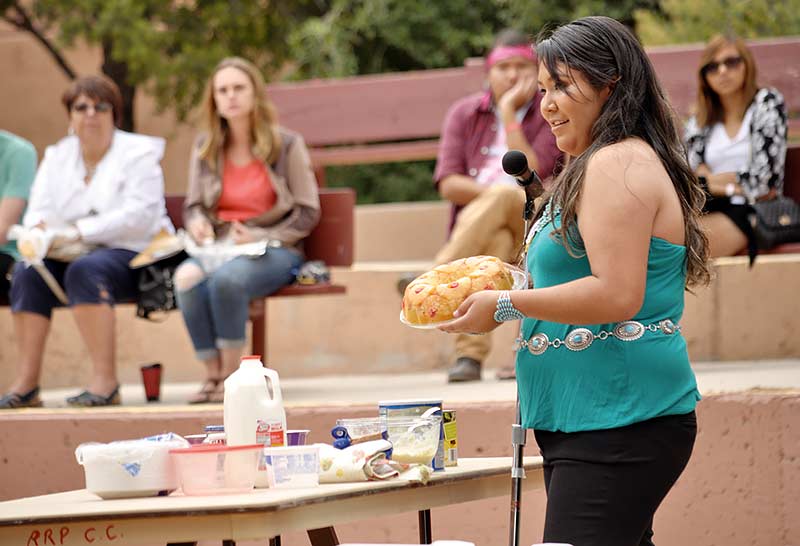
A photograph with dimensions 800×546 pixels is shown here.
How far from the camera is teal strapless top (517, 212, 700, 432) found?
2.39 m

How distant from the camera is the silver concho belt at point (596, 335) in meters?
2.40

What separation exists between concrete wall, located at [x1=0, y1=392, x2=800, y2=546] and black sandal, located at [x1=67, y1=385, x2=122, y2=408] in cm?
41

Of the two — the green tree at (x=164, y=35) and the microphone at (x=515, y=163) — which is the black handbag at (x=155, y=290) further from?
the green tree at (x=164, y=35)

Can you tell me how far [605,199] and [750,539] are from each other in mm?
1904

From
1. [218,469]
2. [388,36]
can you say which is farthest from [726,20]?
[218,469]

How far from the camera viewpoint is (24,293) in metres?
5.25

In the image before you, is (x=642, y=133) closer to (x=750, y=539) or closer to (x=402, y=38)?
(x=750, y=539)

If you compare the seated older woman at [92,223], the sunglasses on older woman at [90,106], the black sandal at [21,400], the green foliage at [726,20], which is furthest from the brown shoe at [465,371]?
the green foliage at [726,20]

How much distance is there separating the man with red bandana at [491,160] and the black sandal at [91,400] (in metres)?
1.34

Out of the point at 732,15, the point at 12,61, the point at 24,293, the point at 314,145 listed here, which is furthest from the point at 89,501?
the point at 12,61

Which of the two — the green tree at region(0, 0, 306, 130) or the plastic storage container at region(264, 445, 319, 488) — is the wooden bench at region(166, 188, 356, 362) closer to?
the plastic storage container at region(264, 445, 319, 488)

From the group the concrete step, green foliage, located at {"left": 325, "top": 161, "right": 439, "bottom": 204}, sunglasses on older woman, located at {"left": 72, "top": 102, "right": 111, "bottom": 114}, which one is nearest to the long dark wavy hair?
sunglasses on older woman, located at {"left": 72, "top": 102, "right": 111, "bottom": 114}

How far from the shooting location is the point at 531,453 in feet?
13.3

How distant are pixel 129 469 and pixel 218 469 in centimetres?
18
